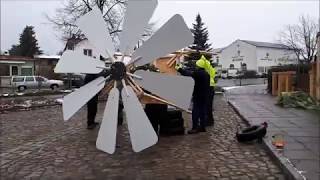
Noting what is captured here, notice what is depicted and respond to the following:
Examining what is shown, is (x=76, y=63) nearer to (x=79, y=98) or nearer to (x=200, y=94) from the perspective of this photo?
(x=79, y=98)

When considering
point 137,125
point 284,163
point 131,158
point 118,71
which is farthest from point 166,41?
point 284,163

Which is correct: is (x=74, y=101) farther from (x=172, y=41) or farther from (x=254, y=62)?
(x=254, y=62)

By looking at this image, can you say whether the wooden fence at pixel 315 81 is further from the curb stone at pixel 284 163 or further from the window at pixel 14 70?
the window at pixel 14 70

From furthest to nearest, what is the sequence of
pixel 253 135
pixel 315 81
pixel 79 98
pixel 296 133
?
pixel 315 81
pixel 296 133
pixel 253 135
pixel 79 98

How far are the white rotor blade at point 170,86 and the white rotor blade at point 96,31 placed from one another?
0.83m

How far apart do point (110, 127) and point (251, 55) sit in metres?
95.9

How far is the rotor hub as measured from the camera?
Answer: 28.6 feet

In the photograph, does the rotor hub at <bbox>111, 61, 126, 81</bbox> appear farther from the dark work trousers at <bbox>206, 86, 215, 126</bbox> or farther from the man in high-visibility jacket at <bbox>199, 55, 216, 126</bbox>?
the dark work trousers at <bbox>206, 86, 215, 126</bbox>

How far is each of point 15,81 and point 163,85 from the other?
41.1 metres

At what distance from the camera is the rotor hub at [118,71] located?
8727 mm

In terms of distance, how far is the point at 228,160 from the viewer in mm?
8867

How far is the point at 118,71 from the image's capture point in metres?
8.73

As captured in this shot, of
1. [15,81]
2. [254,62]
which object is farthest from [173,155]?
[254,62]

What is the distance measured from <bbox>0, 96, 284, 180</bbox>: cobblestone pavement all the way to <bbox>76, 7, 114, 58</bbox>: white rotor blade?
210 cm
